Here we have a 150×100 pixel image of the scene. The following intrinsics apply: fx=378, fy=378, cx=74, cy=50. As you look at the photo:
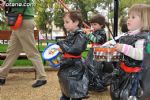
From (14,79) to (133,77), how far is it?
4.10 metres

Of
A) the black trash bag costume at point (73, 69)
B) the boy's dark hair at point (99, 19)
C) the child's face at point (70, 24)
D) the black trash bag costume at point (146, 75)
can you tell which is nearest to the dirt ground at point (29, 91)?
the boy's dark hair at point (99, 19)

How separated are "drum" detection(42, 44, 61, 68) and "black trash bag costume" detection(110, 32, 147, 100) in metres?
0.89

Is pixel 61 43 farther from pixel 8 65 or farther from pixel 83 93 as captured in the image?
pixel 8 65

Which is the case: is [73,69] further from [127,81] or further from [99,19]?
[99,19]

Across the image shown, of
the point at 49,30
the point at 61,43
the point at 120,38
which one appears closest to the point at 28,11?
the point at 61,43

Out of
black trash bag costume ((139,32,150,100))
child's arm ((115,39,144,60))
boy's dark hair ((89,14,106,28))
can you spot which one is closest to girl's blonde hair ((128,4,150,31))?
child's arm ((115,39,144,60))

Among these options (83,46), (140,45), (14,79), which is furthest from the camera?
(14,79)

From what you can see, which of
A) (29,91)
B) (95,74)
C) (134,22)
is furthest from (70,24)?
(29,91)

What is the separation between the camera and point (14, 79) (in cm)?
716

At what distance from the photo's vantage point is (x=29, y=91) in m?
6.01

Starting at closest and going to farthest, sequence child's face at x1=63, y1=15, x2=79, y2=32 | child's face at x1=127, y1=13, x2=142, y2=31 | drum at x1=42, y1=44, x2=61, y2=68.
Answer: child's face at x1=127, y1=13, x2=142, y2=31
drum at x1=42, y1=44, x2=61, y2=68
child's face at x1=63, y1=15, x2=79, y2=32

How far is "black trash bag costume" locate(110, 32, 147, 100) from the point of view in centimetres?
338

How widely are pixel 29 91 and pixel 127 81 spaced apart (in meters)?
2.86

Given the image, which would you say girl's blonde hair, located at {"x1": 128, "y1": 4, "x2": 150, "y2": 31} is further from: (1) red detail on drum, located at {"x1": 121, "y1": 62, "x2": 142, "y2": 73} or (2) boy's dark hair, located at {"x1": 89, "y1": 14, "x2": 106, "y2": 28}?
(2) boy's dark hair, located at {"x1": 89, "y1": 14, "x2": 106, "y2": 28}
